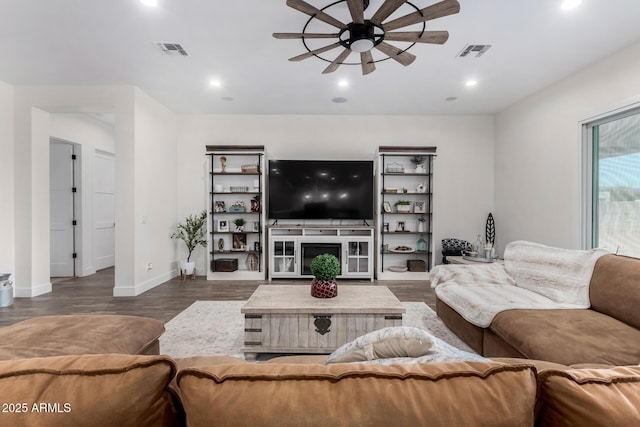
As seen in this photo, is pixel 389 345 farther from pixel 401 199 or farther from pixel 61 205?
pixel 61 205

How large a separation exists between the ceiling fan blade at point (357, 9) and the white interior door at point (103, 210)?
5433 mm

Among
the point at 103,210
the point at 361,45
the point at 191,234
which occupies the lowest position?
the point at 191,234

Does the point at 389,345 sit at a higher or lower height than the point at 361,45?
lower

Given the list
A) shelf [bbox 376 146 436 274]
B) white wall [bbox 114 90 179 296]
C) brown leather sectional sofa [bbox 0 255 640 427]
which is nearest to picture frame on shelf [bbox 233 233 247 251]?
white wall [bbox 114 90 179 296]

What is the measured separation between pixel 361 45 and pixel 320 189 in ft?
9.65

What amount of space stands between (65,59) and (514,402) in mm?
4753

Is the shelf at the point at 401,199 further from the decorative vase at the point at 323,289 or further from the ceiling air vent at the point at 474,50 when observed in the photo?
the decorative vase at the point at 323,289

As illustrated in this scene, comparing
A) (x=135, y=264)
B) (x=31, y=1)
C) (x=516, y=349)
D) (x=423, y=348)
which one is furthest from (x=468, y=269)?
(x=31, y=1)

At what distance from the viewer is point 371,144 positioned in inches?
213

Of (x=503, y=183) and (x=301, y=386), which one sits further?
(x=503, y=183)

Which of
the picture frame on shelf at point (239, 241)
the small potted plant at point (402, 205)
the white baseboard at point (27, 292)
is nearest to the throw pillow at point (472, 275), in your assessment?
the small potted plant at point (402, 205)

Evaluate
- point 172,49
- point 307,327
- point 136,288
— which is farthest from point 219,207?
point 307,327

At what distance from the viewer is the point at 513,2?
241 cm

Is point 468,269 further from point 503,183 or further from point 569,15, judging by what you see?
point 503,183
